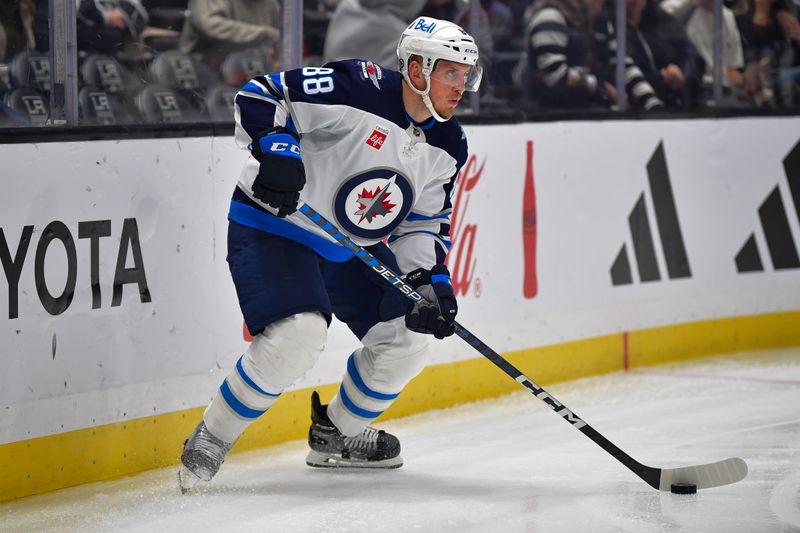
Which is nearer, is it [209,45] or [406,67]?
[406,67]

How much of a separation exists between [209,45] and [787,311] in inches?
116

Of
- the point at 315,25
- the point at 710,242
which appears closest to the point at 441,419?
the point at 315,25

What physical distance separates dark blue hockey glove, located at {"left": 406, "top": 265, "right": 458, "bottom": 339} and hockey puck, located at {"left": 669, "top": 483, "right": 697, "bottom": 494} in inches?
25.2

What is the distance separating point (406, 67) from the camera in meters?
3.31

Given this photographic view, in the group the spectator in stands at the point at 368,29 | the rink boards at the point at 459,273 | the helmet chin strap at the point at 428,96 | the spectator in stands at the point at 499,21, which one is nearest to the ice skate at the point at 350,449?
the rink boards at the point at 459,273

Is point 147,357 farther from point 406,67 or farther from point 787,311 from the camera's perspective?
point 787,311

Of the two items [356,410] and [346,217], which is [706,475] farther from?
[346,217]

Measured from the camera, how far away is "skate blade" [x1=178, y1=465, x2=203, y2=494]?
328cm

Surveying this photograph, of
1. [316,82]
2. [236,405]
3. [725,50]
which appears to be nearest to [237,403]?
[236,405]

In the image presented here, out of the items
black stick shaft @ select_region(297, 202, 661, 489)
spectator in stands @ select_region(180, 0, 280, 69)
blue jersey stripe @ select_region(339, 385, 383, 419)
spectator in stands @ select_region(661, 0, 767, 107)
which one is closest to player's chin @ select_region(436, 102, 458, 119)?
black stick shaft @ select_region(297, 202, 661, 489)

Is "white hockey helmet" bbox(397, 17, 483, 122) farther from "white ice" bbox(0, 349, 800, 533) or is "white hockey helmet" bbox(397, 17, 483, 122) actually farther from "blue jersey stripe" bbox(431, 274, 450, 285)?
"white ice" bbox(0, 349, 800, 533)

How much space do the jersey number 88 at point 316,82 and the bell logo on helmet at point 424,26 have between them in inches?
9.7

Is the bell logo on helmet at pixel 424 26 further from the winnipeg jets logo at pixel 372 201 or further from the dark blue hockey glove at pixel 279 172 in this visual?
the dark blue hockey glove at pixel 279 172

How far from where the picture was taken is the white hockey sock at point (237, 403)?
320cm
